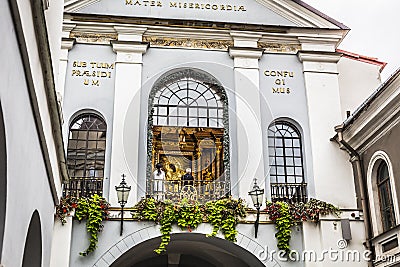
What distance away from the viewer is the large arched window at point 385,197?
1241cm

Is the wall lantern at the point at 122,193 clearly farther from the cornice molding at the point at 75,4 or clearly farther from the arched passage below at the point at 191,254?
the cornice molding at the point at 75,4

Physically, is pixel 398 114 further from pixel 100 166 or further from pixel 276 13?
pixel 100 166

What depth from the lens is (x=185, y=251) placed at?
16266 millimetres

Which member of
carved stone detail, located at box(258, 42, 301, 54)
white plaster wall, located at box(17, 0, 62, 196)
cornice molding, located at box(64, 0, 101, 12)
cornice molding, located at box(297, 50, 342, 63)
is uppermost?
cornice molding, located at box(64, 0, 101, 12)

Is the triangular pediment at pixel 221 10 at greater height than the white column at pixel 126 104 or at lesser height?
greater

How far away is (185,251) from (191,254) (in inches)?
24.4

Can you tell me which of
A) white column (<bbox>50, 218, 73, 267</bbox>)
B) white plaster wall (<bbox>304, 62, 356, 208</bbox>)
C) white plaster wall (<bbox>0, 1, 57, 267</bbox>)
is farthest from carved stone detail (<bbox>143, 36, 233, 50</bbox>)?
white plaster wall (<bbox>0, 1, 57, 267</bbox>)

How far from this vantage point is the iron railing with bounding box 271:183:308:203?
46.8 feet

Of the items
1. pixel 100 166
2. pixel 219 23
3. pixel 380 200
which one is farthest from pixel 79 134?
pixel 380 200

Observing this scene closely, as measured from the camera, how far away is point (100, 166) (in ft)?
47.1

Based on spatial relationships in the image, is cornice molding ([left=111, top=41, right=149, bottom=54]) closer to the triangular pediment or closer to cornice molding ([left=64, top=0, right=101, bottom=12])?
the triangular pediment

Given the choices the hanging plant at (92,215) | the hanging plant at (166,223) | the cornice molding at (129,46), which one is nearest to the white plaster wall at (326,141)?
the hanging plant at (166,223)

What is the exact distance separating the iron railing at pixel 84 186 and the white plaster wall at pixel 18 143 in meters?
5.78

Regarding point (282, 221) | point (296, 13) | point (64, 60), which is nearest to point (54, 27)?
point (64, 60)
